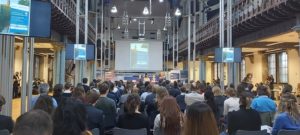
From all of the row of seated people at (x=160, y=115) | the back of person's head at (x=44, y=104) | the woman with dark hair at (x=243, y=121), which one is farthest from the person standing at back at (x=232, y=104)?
the back of person's head at (x=44, y=104)

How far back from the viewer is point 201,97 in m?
9.40

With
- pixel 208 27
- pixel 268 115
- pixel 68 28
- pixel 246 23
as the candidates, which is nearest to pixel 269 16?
pixel 246 23

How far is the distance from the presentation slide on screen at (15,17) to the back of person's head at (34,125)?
132 inches

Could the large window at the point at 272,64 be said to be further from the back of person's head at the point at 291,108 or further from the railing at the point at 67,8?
the back of person's head at the point at 291,108

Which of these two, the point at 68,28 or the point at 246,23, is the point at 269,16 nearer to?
the point at 246,23

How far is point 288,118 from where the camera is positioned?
17.6ft

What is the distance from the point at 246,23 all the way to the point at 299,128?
12.4m

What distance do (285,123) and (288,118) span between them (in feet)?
0.30

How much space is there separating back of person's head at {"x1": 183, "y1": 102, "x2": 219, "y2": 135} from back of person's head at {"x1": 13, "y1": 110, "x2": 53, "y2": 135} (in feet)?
4.13

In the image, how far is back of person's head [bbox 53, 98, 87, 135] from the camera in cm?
283

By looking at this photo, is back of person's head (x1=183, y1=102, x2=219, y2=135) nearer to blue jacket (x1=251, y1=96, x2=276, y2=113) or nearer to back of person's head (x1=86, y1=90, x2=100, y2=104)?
back of person's head (x1=86, y1=90, x2=100, y2=104)

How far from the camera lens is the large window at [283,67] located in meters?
25.3

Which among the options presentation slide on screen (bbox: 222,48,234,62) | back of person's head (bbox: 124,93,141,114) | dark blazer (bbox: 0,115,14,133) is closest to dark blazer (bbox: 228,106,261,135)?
back of person's head (bbox: 124,93,141,114)

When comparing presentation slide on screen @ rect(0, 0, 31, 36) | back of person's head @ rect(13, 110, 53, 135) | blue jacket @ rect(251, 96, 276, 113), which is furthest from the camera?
blue jacket @ rect(251, 96, 276, 113)
